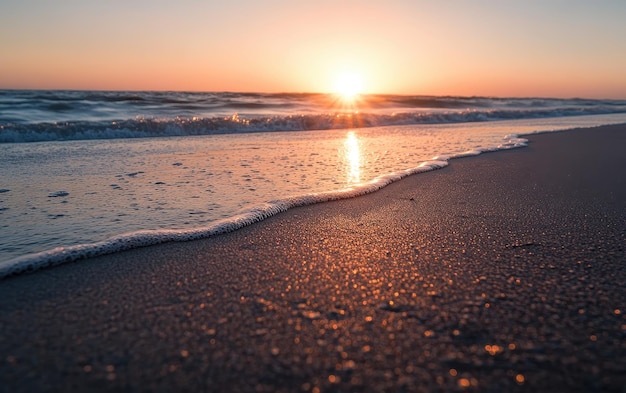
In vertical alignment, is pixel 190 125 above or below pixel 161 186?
above

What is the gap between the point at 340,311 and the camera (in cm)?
150

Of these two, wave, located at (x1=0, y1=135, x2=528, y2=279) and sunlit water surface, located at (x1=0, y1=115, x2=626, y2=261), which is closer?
wave, located at (x1=0, y1=135, x2=528, y2=279)

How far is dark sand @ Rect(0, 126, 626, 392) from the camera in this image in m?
1.16

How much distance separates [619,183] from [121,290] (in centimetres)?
396

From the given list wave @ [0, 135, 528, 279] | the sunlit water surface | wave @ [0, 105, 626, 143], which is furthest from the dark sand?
wave @ [0, 105, 626, 143]

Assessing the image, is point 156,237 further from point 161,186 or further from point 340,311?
point 161,186

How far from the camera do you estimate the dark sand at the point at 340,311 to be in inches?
45.6

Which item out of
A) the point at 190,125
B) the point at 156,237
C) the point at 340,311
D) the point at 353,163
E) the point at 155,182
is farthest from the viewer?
the point at 190,125

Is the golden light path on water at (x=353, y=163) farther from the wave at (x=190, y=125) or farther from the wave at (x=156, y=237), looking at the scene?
the wave at (x=190, y=125)

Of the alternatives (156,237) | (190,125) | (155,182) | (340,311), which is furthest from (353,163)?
(190,125)

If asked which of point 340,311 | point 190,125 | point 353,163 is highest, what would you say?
point 190,125

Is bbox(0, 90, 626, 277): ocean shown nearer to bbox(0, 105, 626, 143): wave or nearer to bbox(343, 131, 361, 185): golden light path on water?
bbox(343, 131, 361, 185): golden light path on water

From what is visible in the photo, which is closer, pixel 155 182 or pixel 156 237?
pixel 156 237

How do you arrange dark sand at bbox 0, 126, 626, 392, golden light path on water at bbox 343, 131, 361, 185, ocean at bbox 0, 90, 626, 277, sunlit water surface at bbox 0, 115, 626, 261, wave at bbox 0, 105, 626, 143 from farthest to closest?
wave at bbox 0, 105, 626, 143 < golden light path on water at bbox 343, 131, 361, 185 < sunlit water surface at bbox 0, 115, 626, 261 < ocean at bbox 0, 90, 626, 277 < dark sand at bbox 0, 126, 626, 392
